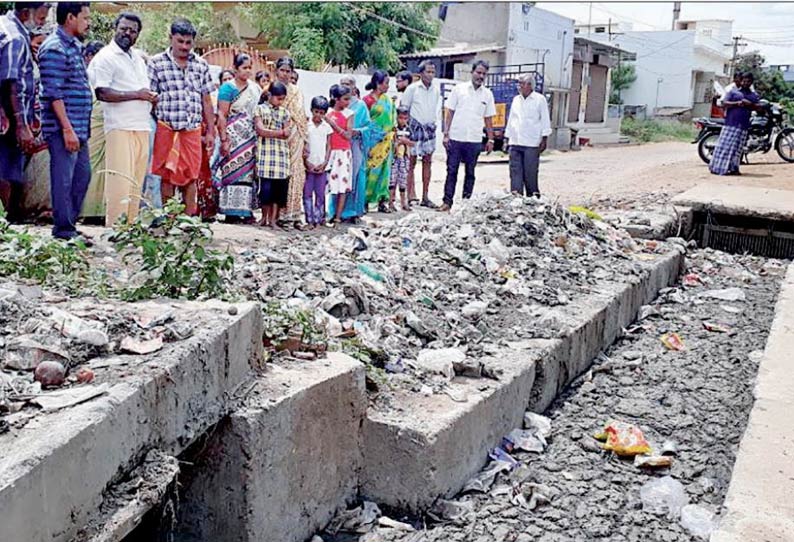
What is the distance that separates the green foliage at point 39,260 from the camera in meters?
2.92

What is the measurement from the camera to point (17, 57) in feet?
15.6

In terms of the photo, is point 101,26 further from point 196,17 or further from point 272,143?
point 272,143

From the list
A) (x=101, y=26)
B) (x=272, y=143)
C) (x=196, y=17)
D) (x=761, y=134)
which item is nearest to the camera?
(x=272, y=143)

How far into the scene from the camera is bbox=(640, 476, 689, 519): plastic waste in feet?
10.0

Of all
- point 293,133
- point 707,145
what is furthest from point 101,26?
point 707,145

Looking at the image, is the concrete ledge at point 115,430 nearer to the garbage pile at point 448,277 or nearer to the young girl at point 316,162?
the garbage pile at point 448,277

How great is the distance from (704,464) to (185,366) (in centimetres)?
239

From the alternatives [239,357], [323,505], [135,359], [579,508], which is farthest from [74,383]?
[579,508]

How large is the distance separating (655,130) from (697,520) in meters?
31.2

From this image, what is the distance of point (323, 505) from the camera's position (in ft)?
9.37

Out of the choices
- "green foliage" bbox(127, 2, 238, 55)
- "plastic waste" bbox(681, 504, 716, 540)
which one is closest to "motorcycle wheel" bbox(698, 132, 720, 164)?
"green foliage" bbox(127, 2, 238, 55)

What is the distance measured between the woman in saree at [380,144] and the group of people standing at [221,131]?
0.6 inches

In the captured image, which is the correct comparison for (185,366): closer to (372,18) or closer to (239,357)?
(239,357)

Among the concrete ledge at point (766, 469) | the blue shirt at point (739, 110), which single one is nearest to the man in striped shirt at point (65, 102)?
the concrete ledge at point (766, 469)
